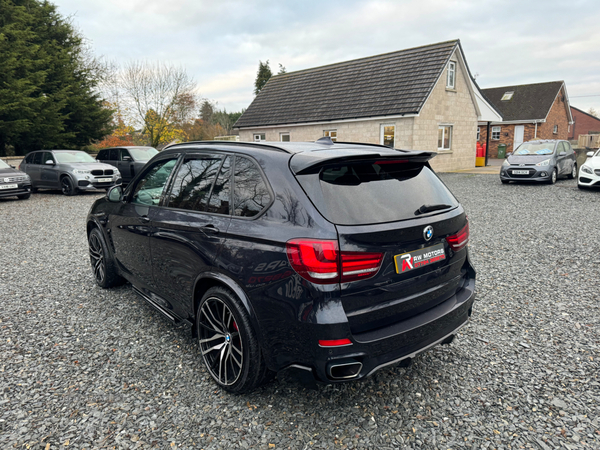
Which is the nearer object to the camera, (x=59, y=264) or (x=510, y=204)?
(x=59, y=264)

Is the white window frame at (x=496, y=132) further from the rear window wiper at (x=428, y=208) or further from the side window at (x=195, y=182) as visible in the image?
the side window at (x=195, y=182)

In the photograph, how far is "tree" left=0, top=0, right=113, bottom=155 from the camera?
1936 cm

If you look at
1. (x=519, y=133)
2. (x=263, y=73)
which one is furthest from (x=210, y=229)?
(x=263, y=73)

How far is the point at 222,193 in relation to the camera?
2.96m

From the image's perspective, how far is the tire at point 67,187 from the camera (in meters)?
15.0

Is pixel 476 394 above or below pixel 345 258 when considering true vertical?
below

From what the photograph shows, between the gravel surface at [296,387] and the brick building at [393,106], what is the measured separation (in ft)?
52.5

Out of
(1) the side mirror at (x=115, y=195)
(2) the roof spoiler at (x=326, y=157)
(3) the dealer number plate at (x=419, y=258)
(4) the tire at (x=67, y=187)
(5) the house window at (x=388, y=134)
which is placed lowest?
(4) the tire at (x=67, y=187)

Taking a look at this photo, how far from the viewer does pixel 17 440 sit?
2.48 metres

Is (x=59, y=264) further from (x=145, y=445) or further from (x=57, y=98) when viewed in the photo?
(x=57, y=98)

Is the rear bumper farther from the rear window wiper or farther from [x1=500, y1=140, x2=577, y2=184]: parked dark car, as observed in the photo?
[x1=500, y1=140, x2=577, y2=184]: parked dark car

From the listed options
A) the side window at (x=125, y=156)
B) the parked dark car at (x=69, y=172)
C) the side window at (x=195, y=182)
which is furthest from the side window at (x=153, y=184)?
the side window at (x=125, y=156)

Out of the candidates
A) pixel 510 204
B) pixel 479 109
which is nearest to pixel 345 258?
pixel 510 204

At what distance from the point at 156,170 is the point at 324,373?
2.56 m
